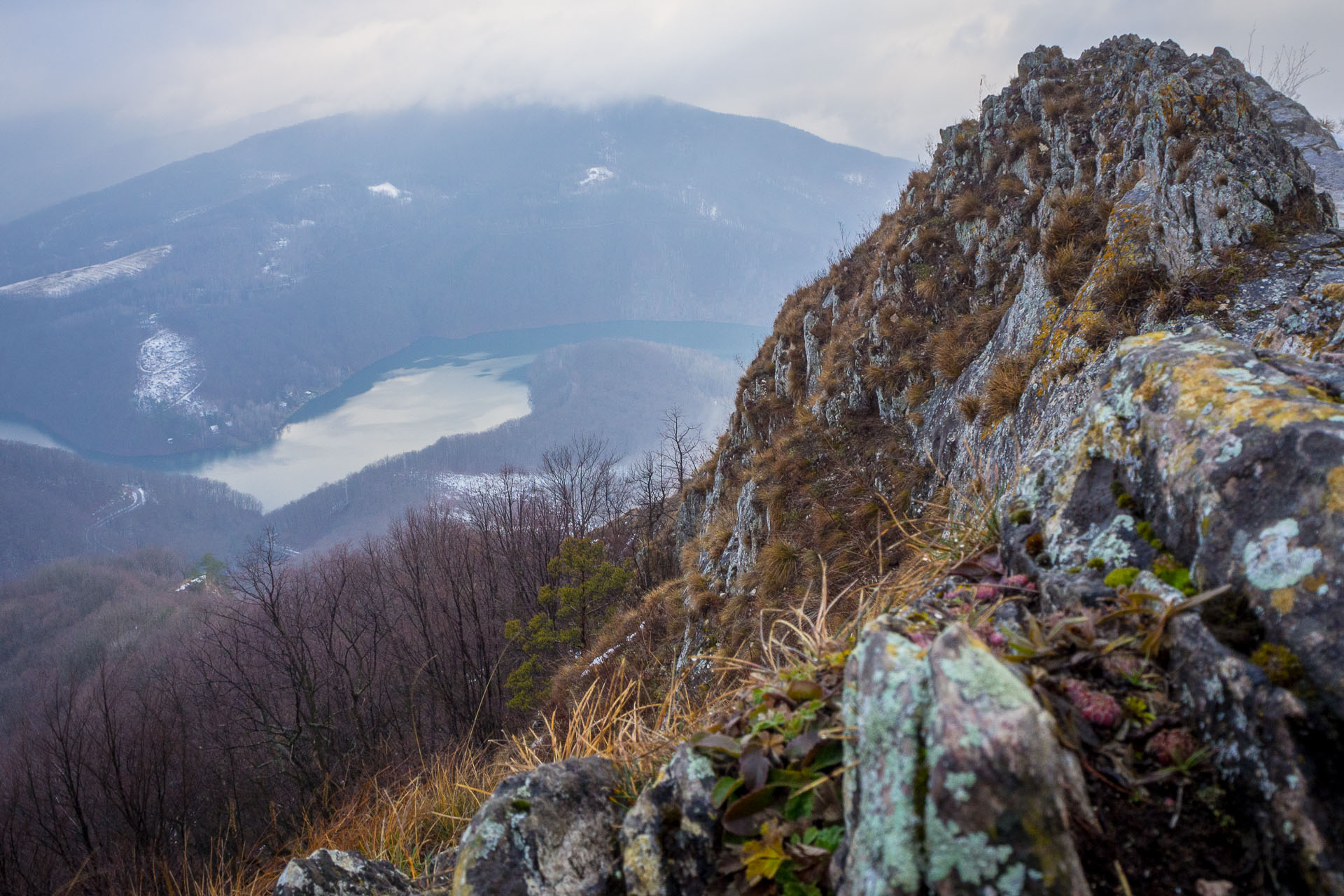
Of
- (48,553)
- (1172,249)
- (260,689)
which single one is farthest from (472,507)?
(48,553)

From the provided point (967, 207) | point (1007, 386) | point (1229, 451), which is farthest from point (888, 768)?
point (967, 207)

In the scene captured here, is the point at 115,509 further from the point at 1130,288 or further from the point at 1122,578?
the point at 1122,578

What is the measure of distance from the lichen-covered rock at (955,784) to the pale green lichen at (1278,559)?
2.95ft

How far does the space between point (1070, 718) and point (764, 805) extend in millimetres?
1092

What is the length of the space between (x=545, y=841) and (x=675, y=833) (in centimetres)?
68

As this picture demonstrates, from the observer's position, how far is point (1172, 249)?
6844 mm

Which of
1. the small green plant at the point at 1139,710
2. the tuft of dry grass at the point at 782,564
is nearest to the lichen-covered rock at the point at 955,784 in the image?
the small green plant at the point at 1139,710

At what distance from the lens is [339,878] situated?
3924 millimetres

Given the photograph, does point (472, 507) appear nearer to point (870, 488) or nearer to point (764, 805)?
point (870, 488)

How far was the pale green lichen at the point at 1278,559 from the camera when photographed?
1957 mm

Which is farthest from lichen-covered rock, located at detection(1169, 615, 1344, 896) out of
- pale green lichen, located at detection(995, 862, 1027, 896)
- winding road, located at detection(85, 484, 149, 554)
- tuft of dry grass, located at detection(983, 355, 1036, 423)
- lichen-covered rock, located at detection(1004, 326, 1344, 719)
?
winding road, located at detection(85, 484, 149, 554)

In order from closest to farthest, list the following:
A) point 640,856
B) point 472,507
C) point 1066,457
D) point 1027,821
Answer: point 1027,821
point 640,856
point 1066,457
point 472,507

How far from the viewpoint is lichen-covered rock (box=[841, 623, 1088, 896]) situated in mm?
1605

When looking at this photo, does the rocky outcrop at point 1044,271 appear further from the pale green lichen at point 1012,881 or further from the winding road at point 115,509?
the winding road at point 115,509
